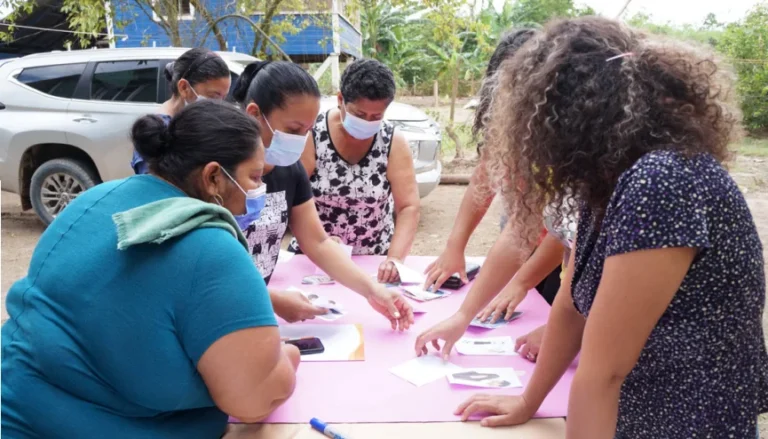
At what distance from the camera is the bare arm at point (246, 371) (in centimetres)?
111

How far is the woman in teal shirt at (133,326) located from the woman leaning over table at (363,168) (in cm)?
145

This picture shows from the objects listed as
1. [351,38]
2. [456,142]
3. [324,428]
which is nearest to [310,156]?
[324,428]

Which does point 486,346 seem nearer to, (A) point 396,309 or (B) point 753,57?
(A) point 396,309

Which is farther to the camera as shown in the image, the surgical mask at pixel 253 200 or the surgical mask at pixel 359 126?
the surgical mask at pixel 359 126

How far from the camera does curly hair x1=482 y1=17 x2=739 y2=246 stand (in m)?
0.99

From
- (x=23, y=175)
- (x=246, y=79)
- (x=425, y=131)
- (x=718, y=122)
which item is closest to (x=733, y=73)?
(x=718, y=122)

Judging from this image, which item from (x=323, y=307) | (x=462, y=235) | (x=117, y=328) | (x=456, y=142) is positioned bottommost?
(x=456, y=142)

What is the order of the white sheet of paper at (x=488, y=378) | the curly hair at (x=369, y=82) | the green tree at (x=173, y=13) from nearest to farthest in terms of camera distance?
the white sheet of paper at (x=488, y=378)
the curly hair at (x=369, y=82)
the green tree at (x=173, y=13)

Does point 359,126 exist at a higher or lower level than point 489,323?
higher

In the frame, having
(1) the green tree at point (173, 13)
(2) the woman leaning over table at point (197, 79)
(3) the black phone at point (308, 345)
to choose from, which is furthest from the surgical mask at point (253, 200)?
(1) the green tree at point (173, 13)

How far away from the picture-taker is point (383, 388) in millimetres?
1551

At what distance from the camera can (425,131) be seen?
6121mm

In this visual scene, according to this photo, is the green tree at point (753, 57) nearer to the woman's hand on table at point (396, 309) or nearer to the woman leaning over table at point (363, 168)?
the woman leaning over table at point (363, 168)

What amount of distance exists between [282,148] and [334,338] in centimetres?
69
